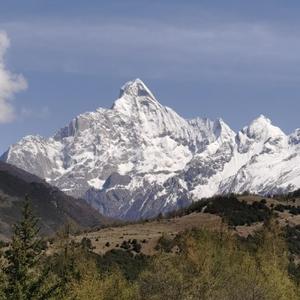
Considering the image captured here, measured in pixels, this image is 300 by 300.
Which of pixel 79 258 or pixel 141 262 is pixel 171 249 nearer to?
pixel 141 262

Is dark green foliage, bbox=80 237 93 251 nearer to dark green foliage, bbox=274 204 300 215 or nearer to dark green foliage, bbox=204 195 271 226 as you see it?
dark green foliage, bbox=204 195 271 226

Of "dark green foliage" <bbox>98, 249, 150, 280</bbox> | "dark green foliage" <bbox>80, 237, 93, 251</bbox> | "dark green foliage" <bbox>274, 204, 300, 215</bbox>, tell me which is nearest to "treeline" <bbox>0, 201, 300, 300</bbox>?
"dark green foliage" <bbox>98, 249, 150, 280</bbox>

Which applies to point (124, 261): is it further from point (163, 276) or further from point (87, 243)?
point (163, 276)

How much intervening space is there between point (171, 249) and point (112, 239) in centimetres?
2163

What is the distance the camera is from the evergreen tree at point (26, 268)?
178 feet

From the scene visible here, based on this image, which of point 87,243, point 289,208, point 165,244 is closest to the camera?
point 165,244

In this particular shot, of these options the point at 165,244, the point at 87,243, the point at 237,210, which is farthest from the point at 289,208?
the point at 87,243

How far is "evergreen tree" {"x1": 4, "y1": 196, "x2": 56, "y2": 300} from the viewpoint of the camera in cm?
5412

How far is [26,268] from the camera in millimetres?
55438

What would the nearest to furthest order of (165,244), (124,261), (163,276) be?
(163,276) < (124,261) < (165,244)

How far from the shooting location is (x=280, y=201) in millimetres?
195125

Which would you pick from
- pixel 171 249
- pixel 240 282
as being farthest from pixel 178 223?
pixel 240 282

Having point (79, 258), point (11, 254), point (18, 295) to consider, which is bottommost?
point (18, 295)

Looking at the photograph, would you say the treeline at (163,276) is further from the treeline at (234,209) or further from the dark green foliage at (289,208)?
the dark green foliage at (289,208)
